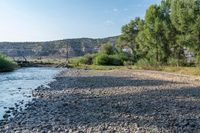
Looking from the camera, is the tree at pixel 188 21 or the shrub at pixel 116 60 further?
the shrub at pixel 116 60

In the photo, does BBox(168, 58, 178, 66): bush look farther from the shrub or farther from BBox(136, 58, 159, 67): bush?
the shrub

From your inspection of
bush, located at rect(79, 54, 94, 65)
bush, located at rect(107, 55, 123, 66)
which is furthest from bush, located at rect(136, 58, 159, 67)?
bush, located at rect(79, 54, 94, 65)

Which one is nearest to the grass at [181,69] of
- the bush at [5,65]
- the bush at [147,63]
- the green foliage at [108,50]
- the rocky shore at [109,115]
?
the bush at [147,63]

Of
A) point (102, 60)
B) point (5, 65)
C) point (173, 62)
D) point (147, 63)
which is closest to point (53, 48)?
point (102, 60)

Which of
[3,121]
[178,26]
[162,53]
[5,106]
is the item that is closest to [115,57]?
[162,53]

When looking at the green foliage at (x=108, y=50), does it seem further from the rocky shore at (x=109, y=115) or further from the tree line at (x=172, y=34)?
the rocky shore at (x=109, y=115)

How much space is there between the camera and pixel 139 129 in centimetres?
1401

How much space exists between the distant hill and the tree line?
44979 mm

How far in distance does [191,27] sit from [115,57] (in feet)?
103

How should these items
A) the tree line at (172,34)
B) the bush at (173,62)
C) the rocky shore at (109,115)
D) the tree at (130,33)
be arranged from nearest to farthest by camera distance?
1. the rocky shore at (109,115)
2. the tree line at (172,34)
3. the bush at (173,62)
4. the tree at (130,33)

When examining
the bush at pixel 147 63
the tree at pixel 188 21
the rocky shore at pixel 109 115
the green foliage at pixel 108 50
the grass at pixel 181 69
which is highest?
the tree at pixel 188 21

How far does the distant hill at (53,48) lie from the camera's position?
11512 cm

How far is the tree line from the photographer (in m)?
50.1

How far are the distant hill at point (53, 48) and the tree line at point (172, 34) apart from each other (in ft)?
148
